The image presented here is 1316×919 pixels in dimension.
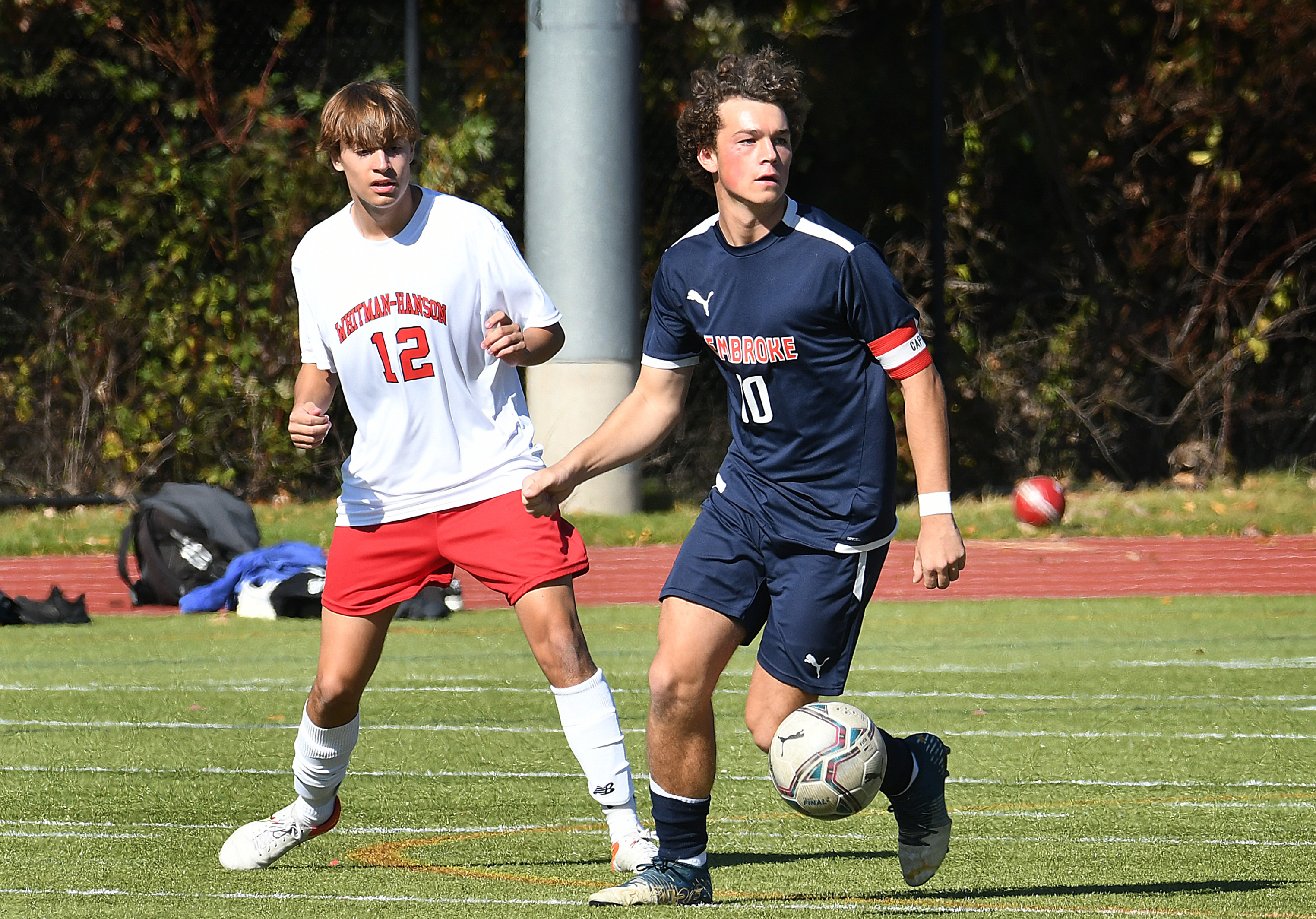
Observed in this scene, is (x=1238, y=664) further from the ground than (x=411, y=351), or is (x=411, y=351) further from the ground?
(x=411, y=351)

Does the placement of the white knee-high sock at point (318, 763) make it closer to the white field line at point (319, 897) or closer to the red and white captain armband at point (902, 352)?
the white field line at point (319, 897)

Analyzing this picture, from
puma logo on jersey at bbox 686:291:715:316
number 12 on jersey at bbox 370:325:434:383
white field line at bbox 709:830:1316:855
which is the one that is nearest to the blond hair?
number 12 on jersey at bbox 370:325:434:383

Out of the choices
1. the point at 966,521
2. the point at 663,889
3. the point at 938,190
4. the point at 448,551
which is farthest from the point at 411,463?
the point at 938,190

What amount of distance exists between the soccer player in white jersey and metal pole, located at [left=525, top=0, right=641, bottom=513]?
31.1ft

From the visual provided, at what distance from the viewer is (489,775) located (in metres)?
6.43

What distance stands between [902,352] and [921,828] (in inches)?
46.1

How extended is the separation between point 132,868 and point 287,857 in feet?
1.58

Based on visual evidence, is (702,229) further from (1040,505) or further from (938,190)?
(938,190)

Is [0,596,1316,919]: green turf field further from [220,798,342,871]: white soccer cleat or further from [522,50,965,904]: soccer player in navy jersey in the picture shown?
[522,50,965,904]: soccer player in navy jersey

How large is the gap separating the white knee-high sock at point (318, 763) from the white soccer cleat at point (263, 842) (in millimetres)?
32

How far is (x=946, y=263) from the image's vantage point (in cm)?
1755

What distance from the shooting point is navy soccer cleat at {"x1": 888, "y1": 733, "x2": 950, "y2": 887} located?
4.51m

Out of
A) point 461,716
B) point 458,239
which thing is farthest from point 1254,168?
point 458,239

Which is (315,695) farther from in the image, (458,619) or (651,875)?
Result: (458,619)
